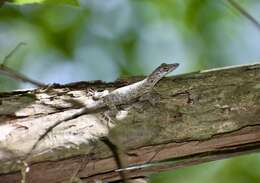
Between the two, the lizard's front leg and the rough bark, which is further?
the lizard's front leg

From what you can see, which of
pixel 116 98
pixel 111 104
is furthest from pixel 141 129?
pixel 116 98

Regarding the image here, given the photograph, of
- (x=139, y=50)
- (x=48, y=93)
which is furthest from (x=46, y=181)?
(x=139, y=50)

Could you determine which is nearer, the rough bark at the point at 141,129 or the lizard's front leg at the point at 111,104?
the rough bark at the point at 141,129

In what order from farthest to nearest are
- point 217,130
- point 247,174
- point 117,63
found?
1. point 117,63
2. point 247,174
3. point 217,130

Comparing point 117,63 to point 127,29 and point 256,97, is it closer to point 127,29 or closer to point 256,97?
point 127,29

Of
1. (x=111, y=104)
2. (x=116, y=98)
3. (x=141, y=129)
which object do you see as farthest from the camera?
(x=116, y=98)

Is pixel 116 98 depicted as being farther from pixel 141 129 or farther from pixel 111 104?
pixel 141 129

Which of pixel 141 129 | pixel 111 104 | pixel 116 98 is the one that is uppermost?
pixel 116 98

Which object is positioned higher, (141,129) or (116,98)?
(116,98)
